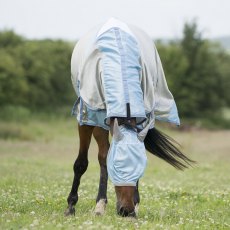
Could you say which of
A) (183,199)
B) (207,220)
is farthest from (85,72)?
(183,199)

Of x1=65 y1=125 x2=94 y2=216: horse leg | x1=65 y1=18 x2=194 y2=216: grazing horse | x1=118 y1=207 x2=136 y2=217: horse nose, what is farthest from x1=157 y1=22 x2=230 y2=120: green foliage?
x1=118 y1=207 x2=136 y2=217: horse nose

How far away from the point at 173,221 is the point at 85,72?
6.79 feet

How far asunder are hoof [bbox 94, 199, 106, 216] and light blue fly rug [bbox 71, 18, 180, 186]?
1045mm

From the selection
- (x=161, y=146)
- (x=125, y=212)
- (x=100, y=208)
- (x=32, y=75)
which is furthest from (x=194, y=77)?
(x=125, y=212)

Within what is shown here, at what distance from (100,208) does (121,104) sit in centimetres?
182

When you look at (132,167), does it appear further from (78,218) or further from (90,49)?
(90,49)

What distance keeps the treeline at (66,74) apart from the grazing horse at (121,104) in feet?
140

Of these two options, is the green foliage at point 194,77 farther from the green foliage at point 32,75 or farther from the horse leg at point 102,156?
Result: the horse leg at point 102,156

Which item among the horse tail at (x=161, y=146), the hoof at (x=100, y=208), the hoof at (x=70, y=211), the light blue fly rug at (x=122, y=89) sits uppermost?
the light blue fly rug at (x=122, y=89)

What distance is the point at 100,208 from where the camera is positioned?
7.30 m

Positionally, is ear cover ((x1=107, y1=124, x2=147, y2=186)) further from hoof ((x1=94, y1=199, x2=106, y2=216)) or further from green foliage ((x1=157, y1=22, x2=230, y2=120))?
green foliage ((x1=157, y1=22, x2=230, y2=120))

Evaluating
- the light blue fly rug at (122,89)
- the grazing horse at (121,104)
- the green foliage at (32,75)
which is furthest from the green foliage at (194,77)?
the light blue fly rug at (122,89)

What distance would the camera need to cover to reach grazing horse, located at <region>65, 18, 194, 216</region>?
5.76m

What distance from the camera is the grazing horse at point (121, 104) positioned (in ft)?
18.9
